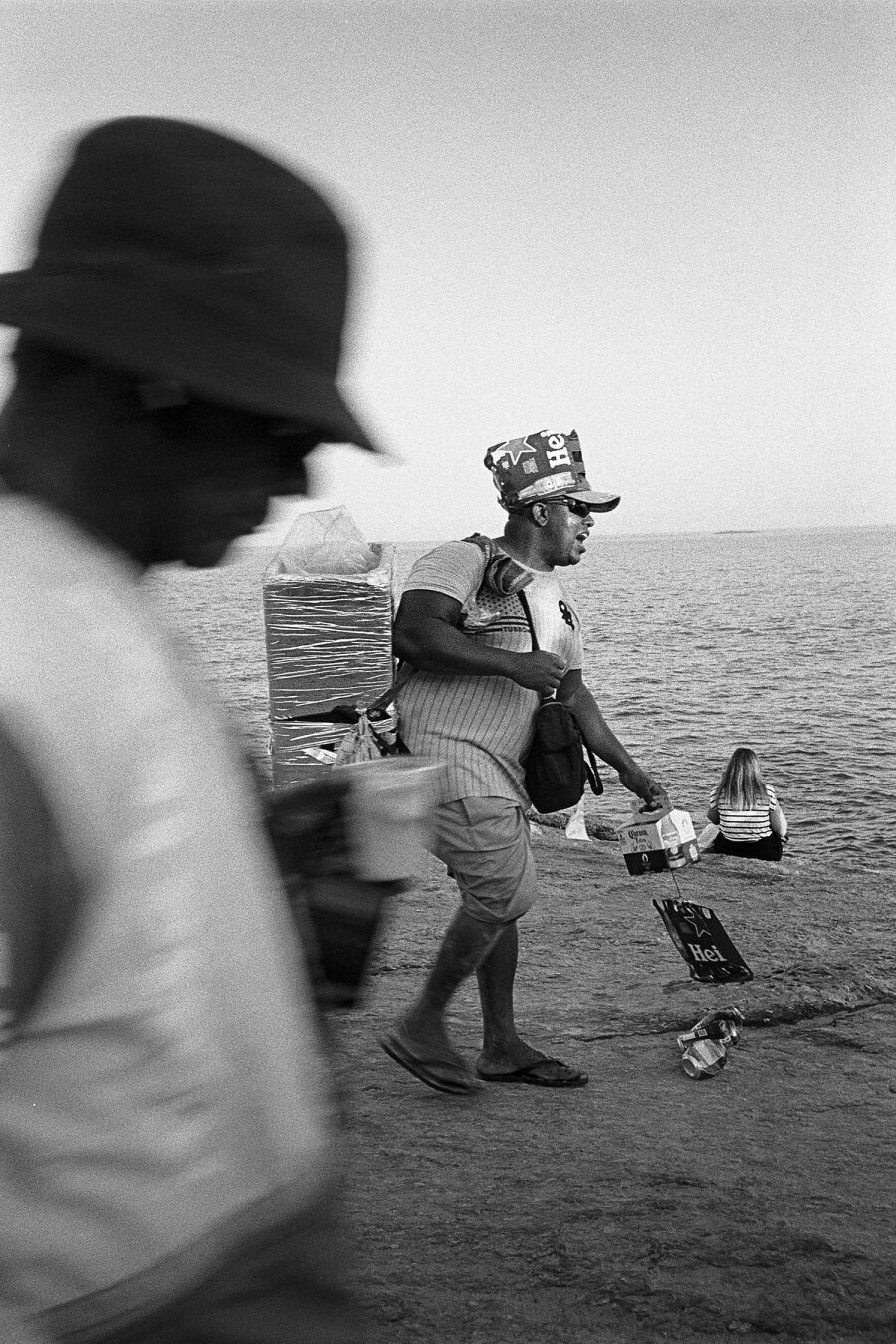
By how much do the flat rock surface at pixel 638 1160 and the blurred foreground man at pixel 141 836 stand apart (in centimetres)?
80

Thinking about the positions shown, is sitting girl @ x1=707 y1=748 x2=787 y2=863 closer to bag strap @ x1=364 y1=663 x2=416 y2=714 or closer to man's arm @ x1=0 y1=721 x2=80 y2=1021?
bag strap @ x1=364 y1=663 x2=416 y2=714

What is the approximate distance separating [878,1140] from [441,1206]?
122 cm

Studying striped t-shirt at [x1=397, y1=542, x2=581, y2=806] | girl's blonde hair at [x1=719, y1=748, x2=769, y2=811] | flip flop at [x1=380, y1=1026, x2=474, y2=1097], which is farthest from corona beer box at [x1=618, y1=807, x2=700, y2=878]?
girl's blonde hair at [x1=719, y1=748, x2=769, y2=811]

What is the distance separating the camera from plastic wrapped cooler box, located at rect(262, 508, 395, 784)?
23.8 feet

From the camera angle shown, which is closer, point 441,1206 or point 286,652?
point 441,1206

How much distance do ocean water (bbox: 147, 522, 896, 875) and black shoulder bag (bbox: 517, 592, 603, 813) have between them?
124 cm

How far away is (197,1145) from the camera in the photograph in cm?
87

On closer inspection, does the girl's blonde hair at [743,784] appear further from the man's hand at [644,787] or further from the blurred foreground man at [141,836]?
the blurred foreground man at [141,836]

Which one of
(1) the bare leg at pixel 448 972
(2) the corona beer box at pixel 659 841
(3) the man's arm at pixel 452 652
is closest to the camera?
(3) the man's arm at pixel 452 652

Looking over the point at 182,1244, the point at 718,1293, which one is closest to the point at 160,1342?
the point at 182,1244

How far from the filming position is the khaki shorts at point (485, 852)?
3.80 m

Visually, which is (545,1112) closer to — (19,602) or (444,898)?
(444,898)

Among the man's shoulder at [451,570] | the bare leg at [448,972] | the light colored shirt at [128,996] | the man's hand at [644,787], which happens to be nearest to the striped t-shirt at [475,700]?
the man's shoulder at [451,570]

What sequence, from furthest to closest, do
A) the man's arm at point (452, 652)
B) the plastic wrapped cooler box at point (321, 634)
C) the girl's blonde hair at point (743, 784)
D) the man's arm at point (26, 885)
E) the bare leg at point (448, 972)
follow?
the plastic wrapped cooler box at point (321, 634) < the girl's blonde hair at point (743, 784) < the bare leg at point (448, 972) < the man's arm at point (452, 652) < the man's arm at point (26, 885)
